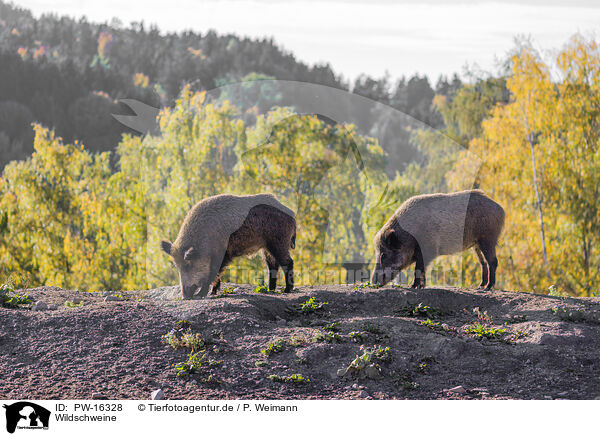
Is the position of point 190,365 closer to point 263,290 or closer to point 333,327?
point 333,327

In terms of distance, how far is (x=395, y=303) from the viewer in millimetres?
9703

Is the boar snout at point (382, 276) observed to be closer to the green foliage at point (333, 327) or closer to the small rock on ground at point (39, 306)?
the green foliage at point (333, 327)

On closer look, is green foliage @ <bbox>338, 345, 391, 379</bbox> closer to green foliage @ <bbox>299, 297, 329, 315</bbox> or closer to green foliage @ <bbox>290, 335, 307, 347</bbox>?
green foliage @ <bbox>290, 335, 307, 347</bbox>

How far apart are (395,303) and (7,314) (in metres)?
6.06

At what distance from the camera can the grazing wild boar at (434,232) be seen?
433 inches

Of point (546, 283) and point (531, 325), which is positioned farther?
point (546, 283)

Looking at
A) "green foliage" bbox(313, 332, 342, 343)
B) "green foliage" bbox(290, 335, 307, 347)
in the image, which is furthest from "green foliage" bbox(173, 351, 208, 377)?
"green foliage" bbox(313, 332, 342, 343)

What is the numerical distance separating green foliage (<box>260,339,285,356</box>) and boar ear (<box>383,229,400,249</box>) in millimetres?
3937

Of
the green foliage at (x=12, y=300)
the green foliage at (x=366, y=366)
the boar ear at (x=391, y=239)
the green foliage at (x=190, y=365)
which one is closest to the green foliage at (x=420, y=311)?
the boar ear at (x=391, y=239)

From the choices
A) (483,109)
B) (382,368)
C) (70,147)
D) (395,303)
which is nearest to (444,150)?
(483,109)

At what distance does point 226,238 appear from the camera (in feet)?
34.7

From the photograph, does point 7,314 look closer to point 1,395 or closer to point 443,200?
point 1,395
